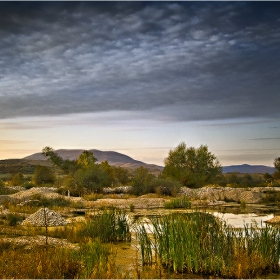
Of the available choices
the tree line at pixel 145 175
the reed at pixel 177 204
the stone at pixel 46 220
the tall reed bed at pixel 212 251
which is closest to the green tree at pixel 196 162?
the tree line at pixel 145 175

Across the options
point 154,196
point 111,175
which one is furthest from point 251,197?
point 111,175

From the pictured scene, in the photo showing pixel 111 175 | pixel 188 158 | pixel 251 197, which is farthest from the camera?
pixel 188 158

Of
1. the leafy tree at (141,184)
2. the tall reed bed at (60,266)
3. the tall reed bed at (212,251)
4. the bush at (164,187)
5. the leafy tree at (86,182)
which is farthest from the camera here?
the leafy tree at (141,184)

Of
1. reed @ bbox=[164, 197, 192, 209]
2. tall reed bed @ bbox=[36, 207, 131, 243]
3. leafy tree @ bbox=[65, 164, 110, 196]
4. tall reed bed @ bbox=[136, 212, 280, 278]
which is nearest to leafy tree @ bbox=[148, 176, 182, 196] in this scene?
leafy tree @ bbox=[65, 164, 110, 196]

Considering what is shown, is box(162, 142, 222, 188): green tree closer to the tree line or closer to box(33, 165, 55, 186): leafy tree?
the tree line

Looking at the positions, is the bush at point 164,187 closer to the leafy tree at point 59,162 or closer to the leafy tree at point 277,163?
the leafy tree at point 59,162

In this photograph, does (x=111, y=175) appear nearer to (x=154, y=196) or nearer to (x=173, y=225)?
(x=154, y=196)

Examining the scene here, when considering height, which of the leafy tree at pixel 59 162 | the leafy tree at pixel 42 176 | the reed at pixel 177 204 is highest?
the leafy tree at pixel 59 162

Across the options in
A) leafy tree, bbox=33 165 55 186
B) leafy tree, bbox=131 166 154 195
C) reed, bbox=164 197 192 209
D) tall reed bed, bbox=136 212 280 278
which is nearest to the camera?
tall reed bed, bbox=136 212 280 278

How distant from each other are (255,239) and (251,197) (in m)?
24.1

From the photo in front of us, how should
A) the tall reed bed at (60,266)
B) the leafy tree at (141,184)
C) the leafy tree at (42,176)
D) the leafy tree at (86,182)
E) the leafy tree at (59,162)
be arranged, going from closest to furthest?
the tall reed bed at (60,266), the leafy tree at (86,182), the leafy tree at (141,184), the leafy tree at (42,176), the leafy tree at (59,162)

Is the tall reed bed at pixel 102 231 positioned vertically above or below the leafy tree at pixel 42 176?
below

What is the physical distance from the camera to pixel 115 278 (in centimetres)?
840

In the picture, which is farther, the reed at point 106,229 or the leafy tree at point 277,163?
the leafy tree at point 277,163
